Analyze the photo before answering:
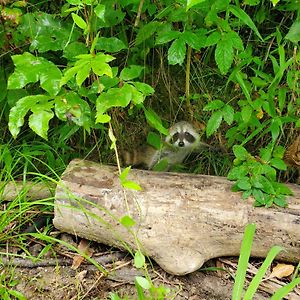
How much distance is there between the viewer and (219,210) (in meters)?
2.70

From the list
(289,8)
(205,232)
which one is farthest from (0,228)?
(289,8)

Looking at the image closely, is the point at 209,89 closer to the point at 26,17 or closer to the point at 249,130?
the point at 249,130

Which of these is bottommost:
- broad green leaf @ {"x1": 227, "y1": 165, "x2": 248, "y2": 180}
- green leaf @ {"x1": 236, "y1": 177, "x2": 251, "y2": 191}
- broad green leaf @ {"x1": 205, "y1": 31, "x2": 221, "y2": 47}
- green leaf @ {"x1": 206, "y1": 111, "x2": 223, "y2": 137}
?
green leaf @ {"x1": 236, "y1": 177, "x2": 251, "y2": 191}

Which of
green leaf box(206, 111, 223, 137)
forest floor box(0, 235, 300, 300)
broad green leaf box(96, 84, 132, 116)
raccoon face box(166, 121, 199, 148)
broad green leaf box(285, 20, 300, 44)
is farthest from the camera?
raccoon face box(166, 121, 199, 148)

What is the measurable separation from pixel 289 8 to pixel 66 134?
1.45 meters

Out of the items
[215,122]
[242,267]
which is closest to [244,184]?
[215,122]

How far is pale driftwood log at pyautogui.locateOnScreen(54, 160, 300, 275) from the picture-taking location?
267 cm

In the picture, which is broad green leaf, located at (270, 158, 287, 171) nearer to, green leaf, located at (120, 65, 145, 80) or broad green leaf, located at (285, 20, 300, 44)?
broad green leaf, located at (285, 20, 300, 44)

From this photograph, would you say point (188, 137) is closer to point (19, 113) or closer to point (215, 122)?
point (215, 122)

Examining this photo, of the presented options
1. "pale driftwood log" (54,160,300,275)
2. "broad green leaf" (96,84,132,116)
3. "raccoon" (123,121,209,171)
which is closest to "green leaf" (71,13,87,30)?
"broad green leaf" (96,84,132,116)

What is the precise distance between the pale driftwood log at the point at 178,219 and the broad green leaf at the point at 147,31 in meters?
0.75

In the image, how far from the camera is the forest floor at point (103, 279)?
2.62 m

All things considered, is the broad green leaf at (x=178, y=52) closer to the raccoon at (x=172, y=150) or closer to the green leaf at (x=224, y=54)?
the green leaf at (x=224, y=54)

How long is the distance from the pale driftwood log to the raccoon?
0.69 meters
